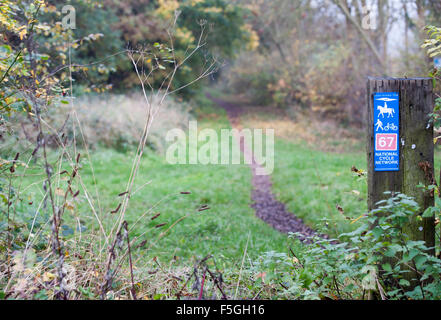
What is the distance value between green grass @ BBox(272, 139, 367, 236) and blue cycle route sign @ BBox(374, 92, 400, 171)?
13.0 inches

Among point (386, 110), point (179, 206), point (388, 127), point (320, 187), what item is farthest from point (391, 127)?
point (179, 206)

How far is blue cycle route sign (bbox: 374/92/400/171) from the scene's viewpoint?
325 cm

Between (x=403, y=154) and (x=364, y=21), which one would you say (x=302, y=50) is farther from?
(x=403, y=154)

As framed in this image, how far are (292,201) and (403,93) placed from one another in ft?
19.3

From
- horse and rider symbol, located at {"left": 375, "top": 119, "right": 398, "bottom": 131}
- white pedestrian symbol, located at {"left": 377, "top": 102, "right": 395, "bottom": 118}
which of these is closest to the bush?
horse and rider symbol, located at {"left": 375, "top": 119, "right": 398, "bottom": 131}

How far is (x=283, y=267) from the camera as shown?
3.58 metres

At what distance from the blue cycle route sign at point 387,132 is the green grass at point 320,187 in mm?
331

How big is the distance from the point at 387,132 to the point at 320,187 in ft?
9.38

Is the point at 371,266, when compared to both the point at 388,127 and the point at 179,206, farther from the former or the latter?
the point at 179,206

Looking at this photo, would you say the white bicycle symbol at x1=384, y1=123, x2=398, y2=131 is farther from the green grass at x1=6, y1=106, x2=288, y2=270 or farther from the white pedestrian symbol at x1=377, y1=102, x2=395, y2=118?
the green grass at x1=6, y1=106, x2=288, y2=270

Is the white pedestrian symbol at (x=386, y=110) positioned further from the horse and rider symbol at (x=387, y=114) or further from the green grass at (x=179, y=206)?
the green grass at (x=179, y=206)

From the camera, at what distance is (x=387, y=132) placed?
325 centimetres

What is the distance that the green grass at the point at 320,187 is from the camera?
288 inches

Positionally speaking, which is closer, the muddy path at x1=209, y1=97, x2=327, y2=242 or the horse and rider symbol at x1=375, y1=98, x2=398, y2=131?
the horse and rider symbol at x1=375, y1=98, x2=398, y2=131
